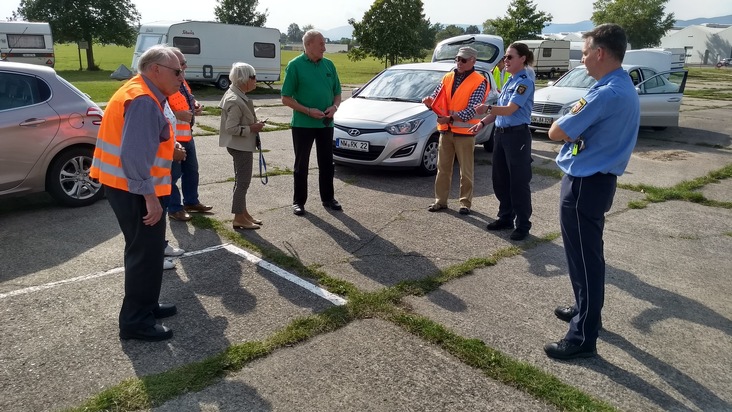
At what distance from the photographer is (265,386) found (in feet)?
10.4

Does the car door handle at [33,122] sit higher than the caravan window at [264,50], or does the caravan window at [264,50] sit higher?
the caravan window at [264,50]

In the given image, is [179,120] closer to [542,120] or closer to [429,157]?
[429,157]

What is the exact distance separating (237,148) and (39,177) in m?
2.42

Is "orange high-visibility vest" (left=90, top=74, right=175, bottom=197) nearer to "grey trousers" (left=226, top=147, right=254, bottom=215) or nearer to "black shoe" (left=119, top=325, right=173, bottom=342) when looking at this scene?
"black shoe" (left=119, top=325, right=173, bottom=342)

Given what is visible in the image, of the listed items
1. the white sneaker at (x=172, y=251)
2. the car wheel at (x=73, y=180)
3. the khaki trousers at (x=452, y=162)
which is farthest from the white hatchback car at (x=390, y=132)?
the white sneaker at (x=172, y=251)

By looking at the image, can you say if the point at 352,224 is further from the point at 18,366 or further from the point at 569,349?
the point at 18,366

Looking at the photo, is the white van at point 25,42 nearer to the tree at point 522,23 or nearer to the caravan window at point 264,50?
the caravan window at point 264,50

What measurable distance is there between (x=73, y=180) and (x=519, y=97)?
515 cm

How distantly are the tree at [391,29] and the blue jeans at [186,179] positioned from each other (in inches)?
1444

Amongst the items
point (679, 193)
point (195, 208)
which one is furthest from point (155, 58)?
point (679, 193)

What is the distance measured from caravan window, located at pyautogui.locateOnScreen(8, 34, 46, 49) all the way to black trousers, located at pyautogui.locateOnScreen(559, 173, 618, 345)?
32343 millimetres

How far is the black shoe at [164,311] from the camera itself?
3.92 meters

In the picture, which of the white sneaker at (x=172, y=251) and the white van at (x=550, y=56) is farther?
the white van at (x=550, y=56)

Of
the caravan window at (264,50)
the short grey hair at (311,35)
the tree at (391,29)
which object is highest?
the tree at (391,29)
